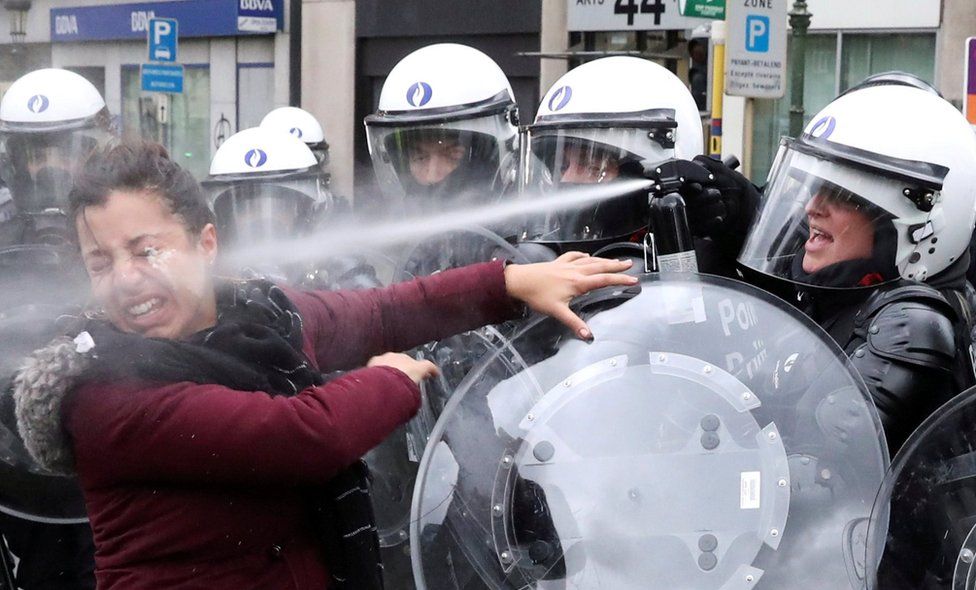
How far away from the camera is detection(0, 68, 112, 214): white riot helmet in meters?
4.88

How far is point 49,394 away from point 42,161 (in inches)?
120

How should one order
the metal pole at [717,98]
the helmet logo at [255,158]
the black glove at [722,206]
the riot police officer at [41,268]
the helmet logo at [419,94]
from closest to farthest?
the riot police officer at [41,268] < the black glove at [722,206] < the helmet logo at [419,94] < the helmet logo at [255,158] < the metal pole at [717,98]

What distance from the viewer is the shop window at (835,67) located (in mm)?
11430

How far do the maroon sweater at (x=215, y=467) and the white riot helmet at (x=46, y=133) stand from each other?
2.76 meters

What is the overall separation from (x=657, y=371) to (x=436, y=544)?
1.46 ft

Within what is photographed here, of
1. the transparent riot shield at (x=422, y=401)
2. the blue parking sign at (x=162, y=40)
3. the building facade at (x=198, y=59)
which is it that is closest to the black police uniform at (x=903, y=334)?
the transparent riot shield at (x=422, y=401)

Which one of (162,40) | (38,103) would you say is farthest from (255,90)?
(38,103)

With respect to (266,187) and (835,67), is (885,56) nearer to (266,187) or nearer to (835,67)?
(835,67)

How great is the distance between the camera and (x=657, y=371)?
214 centimetres

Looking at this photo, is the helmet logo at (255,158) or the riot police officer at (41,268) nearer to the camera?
the riot police officer at (41,268)

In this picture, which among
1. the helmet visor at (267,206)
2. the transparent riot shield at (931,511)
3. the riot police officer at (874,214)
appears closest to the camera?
the transparent riot shield at (931,511)

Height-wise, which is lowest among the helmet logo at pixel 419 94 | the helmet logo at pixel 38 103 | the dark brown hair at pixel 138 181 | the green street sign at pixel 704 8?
the dark brown hair at pixel 138 181

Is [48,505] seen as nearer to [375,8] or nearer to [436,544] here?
[436,544]

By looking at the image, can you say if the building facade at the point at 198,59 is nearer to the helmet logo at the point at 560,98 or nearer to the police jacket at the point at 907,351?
the helmet logo at the point at 560,98
